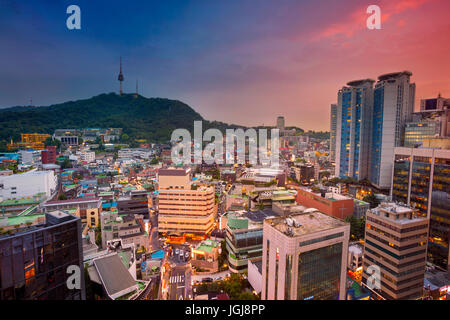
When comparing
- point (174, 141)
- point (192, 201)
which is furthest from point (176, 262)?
point (174, 141)

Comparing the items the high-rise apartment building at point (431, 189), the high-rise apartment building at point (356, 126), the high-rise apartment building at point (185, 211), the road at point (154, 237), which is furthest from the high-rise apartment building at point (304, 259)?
the high-rise apartment building at point (356, 126)

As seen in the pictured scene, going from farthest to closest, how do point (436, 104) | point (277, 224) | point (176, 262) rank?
point (436, 104), point (176, 262), point (277, 224)

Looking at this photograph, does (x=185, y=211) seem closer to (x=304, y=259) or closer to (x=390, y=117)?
(x=304, y=259)

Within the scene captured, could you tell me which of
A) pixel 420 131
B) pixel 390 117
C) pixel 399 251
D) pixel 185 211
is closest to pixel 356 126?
pixel 390 117

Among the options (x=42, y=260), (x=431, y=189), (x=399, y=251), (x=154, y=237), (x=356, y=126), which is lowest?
(x=154, y=237)

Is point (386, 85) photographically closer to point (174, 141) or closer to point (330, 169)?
point (330, 169)

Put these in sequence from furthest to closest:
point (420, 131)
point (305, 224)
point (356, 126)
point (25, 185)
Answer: point (356, 126) → point (420, 131) → point (25, 185) → point (305, 224)

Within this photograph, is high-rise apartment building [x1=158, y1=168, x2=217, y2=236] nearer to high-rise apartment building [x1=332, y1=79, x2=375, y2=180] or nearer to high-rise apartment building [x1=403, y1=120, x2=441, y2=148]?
high-rise apartment building [x1=332, y1=79, x2=375, y2=180]
